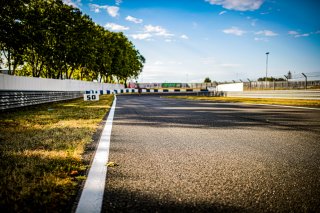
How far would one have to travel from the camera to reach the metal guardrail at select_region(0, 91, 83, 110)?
11.0m

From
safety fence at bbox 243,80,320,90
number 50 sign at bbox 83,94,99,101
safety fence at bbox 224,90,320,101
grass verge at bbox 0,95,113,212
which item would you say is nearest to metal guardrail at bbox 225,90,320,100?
safety fence at bbox 224,90,320,101

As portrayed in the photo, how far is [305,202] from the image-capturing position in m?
1.99

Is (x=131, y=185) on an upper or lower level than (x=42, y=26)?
lower

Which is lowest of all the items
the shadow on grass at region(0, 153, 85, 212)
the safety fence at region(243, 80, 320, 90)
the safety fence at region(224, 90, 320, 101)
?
the shadow on grass at region(0, 153, 85, 212)

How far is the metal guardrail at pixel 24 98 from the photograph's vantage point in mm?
11046

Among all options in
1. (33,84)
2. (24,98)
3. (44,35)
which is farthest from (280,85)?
(24,98)

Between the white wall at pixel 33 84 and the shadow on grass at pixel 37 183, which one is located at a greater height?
the white wall at pixel 33 84

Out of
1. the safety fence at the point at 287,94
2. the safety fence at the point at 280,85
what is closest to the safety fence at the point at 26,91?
the safety fence at the point at 287,94

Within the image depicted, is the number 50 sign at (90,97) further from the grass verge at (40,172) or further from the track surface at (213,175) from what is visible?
the track surface at (213,175)

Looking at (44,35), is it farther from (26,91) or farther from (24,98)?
(24,98)

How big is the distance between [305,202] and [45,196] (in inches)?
86.3

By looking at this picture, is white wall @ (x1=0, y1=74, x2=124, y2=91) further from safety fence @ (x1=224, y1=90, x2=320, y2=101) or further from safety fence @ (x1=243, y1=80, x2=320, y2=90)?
safety fence @ (x1=243, y1=80, x2=320, y2=90)

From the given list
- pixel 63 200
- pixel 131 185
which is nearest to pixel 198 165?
pixel 131 185

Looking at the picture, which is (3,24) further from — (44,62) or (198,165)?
(44,62)
